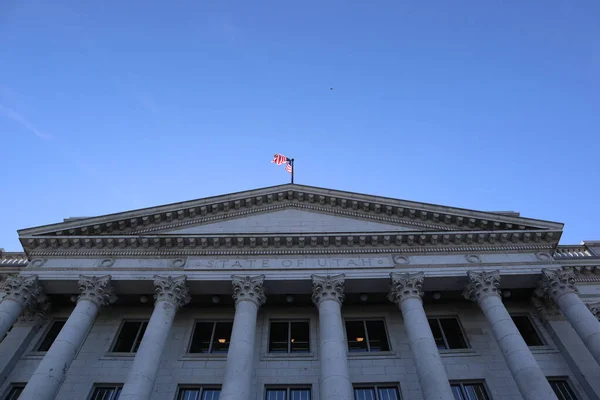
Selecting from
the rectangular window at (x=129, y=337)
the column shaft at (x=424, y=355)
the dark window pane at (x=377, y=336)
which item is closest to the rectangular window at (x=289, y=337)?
the dark window pane at (x=377, y=336)

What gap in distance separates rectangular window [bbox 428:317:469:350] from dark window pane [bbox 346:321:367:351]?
3.63 meters

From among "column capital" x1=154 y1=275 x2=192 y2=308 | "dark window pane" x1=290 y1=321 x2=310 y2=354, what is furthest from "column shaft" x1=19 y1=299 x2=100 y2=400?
"dark window pane" x1=290 y1=321 x2=310 y2=354

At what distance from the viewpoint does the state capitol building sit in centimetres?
2086

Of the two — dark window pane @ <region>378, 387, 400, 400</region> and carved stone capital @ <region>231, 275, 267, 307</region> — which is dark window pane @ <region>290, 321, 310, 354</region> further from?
dark window pane @ <region>378, 387, 400, 400</region>

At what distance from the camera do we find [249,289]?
2280 cm

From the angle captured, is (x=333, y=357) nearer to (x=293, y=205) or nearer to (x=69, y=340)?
(x=293, y=205)

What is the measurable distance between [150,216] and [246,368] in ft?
36.1

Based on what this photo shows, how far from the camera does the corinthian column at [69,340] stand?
1859cm

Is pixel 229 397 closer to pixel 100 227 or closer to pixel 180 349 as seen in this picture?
pixel 180 349

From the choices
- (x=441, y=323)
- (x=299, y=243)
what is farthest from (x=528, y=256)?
(x=299, y=243)

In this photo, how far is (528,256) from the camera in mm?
24141

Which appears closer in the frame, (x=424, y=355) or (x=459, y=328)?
(x=424, y=355)

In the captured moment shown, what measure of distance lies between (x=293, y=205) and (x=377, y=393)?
11618mm

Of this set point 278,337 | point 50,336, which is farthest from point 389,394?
point 50,336
